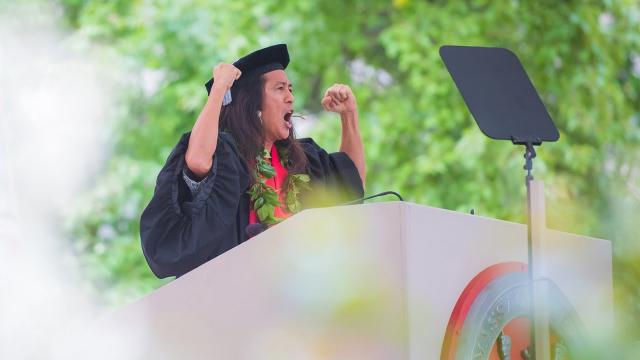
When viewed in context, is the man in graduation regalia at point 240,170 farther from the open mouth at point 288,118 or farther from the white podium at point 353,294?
the white podium at point 353,294

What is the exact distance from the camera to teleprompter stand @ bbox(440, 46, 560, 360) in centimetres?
165

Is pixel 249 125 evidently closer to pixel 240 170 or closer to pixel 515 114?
pixel 240 170

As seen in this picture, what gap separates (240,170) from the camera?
2.20 m

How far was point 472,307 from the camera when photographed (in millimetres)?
1624

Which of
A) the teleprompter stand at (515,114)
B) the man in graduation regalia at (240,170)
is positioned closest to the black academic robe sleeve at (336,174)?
the man in graduation regalia at (240,170)

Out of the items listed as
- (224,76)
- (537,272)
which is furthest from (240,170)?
(537,272)

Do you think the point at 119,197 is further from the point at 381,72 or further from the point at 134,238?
the point at 381,72

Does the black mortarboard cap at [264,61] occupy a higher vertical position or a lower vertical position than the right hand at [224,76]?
higher

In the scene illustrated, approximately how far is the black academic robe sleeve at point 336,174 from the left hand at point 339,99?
0.11m

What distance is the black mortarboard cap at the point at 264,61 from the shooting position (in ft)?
7.78

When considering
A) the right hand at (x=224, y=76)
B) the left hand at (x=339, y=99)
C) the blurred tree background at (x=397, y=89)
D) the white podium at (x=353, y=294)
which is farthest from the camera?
the blurred tree background at (x=397, y=89)

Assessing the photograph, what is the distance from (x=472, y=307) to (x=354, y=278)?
20 centimetres

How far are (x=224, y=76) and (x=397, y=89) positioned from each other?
387 centimetres

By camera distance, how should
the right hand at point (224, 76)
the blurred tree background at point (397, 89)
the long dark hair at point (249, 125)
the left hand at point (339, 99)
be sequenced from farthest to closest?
the blurred tree background at point (397, 89) < the left hand at point (339, 99) < the long dark hair at point (249, 125) < the right hand at point (224, 76)
